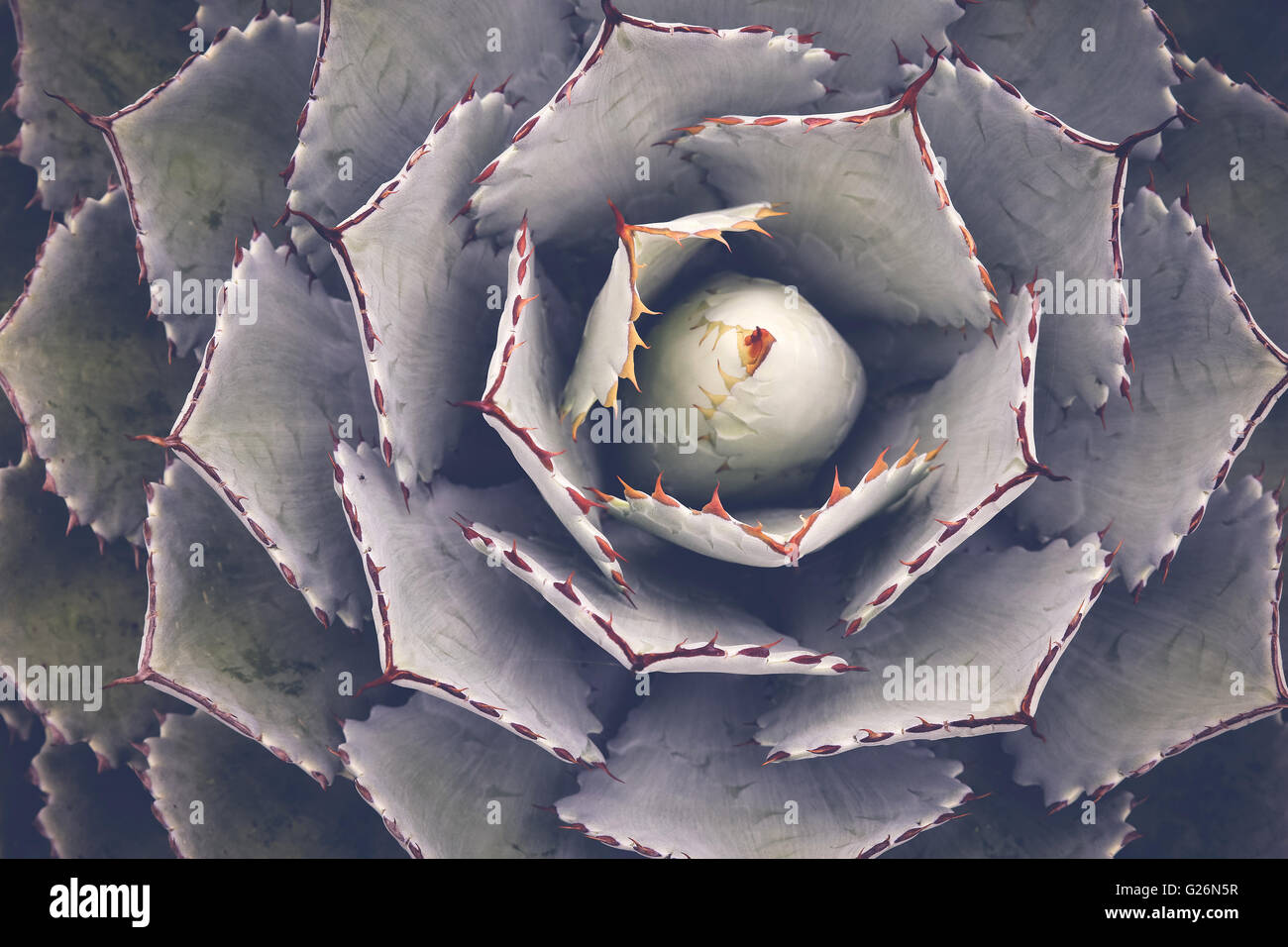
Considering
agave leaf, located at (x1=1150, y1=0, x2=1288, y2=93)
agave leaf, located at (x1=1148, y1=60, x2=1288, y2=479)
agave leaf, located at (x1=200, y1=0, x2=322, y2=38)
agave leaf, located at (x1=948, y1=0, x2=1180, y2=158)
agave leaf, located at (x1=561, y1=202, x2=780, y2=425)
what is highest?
agave leaf, located at (x1=200, y1=0, x2=322, y2=38)

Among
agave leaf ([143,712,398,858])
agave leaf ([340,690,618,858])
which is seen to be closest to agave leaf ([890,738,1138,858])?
agave leaf ([340,690,618,858])

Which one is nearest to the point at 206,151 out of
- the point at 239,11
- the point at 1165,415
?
the point at 239,11

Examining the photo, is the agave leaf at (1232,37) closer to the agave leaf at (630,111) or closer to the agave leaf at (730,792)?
the agave leaf at (630,111)

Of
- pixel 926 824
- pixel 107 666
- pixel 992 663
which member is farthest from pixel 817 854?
pixel 107 666

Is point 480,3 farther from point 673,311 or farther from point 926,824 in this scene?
point 926,824

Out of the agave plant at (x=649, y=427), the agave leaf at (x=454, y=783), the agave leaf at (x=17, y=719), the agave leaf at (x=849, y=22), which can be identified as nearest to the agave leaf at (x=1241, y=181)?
the agave plant at (x=649, y=427)

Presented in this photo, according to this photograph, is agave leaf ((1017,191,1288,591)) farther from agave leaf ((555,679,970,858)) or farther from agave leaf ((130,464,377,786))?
agave leaf ((130,464,377,786))
